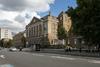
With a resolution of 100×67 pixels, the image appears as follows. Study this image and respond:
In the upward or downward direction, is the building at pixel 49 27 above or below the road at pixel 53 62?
above

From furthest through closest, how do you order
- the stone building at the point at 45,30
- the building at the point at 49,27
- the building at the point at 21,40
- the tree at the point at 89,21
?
the building at the point at 21,40 → the stone building at the point at 45,30 → the building at the point at 49,27 → the tree at the point at 89,21

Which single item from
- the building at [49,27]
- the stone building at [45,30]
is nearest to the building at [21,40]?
the stone building at [45,30]

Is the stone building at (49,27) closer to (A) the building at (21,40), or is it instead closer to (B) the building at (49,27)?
(B) the building at (49,27)

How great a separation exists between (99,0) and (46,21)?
65.7 metres

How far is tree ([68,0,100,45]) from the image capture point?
160 feet

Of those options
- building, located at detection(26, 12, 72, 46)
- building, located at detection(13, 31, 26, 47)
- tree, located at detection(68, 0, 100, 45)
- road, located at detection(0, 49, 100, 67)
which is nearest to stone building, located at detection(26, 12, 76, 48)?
building, located at detection(26, 12, 72, 46)

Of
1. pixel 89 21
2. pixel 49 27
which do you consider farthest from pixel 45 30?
pixel 89 21

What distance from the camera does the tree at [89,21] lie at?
4866cm

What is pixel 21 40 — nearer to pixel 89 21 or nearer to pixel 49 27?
pixel 49 27

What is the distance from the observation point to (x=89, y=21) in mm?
49875

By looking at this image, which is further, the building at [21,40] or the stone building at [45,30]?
the building at [21,40]

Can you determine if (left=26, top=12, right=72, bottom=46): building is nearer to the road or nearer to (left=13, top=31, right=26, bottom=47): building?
(left=13, top=31, right=26, bottom=47): building

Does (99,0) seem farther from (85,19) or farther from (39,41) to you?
(39,41)

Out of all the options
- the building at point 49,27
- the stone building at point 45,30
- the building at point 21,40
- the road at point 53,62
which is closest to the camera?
the road at point 53,62
